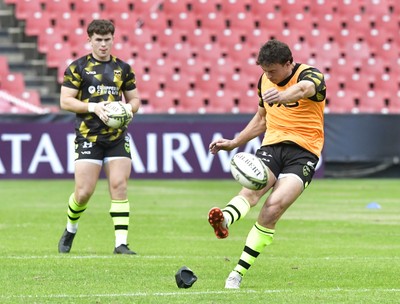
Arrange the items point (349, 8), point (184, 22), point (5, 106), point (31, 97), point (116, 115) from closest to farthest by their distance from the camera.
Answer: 1. point (116, 115)
2. point (5, 106)
3. point (31, 97)
4. point (184, 22)
5. point (349, 8)

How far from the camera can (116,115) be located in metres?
10.5

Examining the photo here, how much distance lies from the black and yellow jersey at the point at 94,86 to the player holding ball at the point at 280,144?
6.31 ft

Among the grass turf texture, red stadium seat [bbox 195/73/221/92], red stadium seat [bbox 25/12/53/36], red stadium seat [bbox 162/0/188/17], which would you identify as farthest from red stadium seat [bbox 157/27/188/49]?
the grass turf texture

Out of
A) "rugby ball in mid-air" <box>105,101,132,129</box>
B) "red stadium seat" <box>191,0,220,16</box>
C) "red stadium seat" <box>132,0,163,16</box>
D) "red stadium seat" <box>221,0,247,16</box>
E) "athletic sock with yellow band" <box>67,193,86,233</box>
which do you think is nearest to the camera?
"rugby ball in mid-air" <box>105,101,132,129</box>

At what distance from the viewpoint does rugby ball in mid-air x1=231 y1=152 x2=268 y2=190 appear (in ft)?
27.5

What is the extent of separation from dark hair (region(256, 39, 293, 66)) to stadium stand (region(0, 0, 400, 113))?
18.2 metres

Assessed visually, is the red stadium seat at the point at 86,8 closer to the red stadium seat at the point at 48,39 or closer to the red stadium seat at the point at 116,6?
the red stadium seat at the point at 116,6

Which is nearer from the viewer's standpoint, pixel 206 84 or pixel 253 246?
pixel 253 246

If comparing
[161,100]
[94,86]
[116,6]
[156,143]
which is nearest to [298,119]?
[94,86]

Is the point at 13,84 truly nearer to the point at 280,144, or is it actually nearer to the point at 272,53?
the point at 280,144

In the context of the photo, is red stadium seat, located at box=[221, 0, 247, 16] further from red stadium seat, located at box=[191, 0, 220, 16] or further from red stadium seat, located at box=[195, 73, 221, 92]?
red stadium seat, located at box=[195, 73, 221, 92]

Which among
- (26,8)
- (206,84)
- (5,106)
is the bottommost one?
(5,106)

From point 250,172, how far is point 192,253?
3.31 metres

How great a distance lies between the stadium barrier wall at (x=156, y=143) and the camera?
23.6 metres
